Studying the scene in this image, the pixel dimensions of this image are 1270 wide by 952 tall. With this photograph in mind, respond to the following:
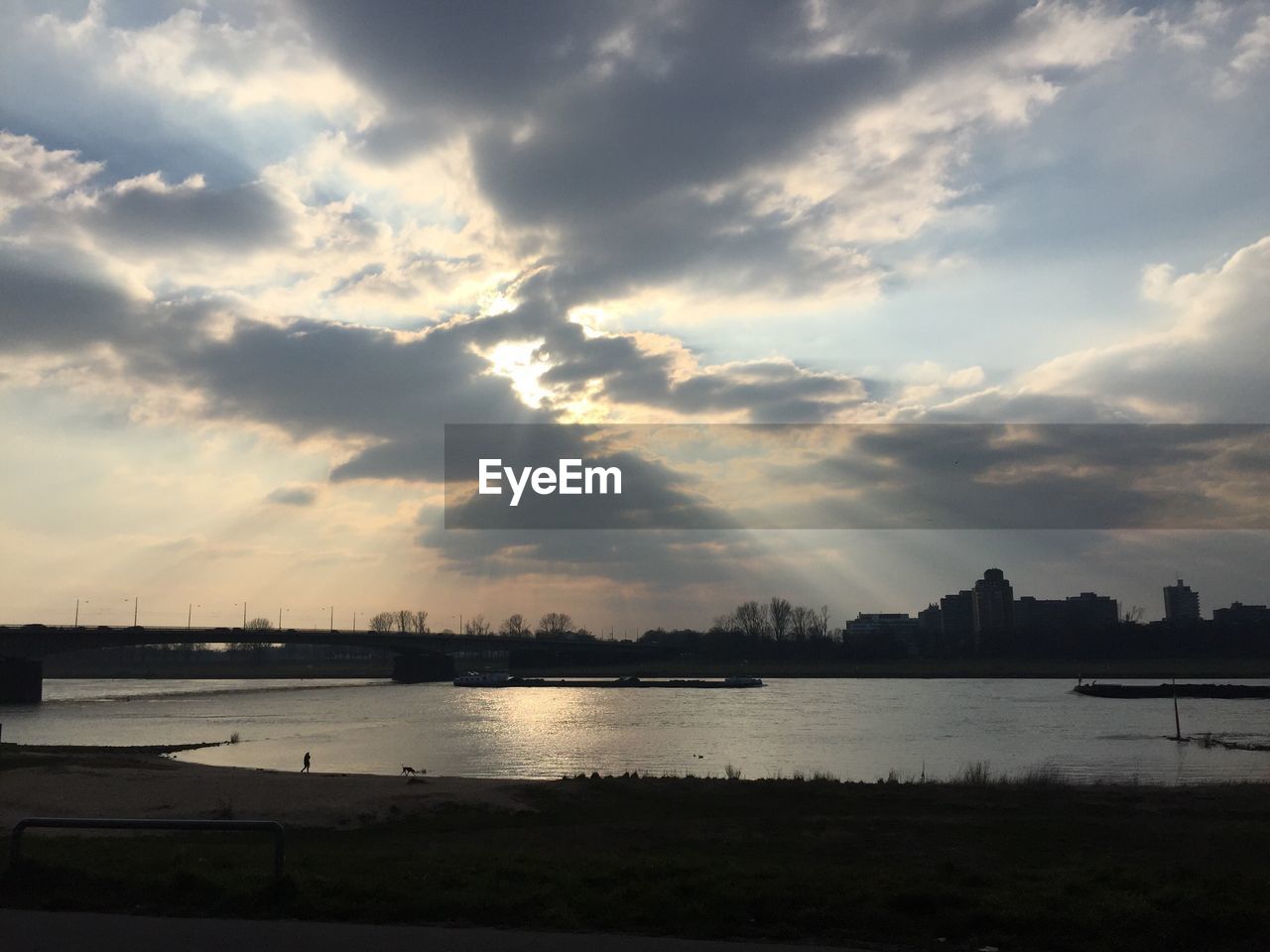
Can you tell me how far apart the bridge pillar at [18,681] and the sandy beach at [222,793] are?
86.9m

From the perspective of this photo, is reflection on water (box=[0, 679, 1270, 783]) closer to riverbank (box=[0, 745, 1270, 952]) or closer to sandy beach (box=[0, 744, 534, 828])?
sandy beach (box=[0, 744, 534, 828])

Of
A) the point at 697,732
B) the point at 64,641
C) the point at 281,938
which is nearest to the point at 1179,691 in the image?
the point at 697,732

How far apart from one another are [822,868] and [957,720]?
2934 inches

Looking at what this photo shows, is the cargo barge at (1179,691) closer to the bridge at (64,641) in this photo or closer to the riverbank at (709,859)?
the riverbank at (709,859)

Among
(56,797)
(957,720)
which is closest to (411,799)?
(56,797)

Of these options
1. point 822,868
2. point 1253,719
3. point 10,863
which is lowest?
point 1253,719

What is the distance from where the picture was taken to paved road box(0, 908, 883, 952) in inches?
399

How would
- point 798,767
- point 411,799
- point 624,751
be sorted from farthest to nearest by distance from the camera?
point 624,751 < point 798,767 < point 411,799

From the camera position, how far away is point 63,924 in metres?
10.9

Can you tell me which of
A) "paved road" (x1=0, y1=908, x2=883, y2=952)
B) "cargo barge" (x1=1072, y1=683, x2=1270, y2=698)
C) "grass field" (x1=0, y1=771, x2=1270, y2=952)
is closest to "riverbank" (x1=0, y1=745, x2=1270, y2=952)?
"grass field" (x1=0, y1=771, x2=1270, y2=952)

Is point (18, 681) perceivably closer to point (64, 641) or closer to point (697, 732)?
point (64, 641)

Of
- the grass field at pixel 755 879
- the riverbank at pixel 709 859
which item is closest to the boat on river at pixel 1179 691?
the riverbank at pixel 709 859

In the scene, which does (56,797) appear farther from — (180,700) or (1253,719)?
(180,700)

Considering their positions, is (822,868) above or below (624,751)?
above
